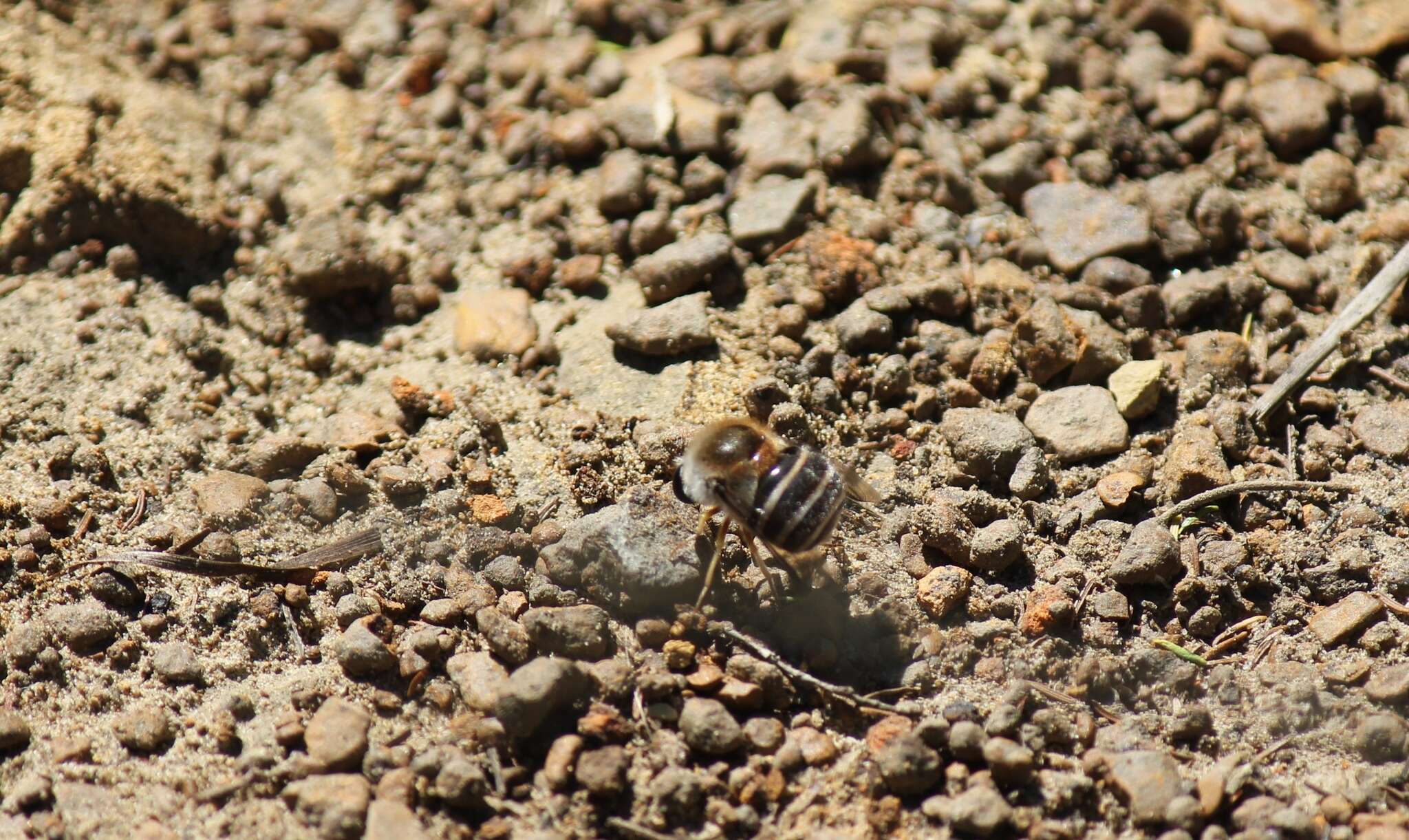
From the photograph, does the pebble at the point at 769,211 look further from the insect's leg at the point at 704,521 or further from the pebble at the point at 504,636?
the pebble at the point at 504,636

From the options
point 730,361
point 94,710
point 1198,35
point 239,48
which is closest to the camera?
point 94,710

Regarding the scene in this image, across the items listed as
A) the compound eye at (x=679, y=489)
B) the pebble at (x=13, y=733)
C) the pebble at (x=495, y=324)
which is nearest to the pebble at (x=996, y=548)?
the compound eye at (x=679, y=489)

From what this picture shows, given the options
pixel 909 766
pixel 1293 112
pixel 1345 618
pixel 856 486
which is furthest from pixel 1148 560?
pixel 1293 112

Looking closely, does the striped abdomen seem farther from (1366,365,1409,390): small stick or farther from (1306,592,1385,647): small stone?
(1366,365,1409,390): small stick

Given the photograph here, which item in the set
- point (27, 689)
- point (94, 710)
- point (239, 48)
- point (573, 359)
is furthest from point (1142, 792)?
point (239, 48)

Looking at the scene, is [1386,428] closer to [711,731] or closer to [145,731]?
[711,731]

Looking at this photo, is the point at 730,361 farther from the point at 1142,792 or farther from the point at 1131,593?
the point at 1142,792
